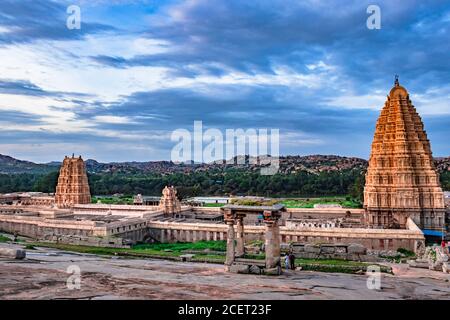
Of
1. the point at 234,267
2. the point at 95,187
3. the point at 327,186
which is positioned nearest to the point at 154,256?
the point at 234,267

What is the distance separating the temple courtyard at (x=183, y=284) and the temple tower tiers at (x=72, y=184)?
60308 millimetres

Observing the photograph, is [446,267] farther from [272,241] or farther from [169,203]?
[169,203]

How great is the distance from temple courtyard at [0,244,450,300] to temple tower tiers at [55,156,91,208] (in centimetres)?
6031

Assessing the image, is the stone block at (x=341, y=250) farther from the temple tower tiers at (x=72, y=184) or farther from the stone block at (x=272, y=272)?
the temple tower tiers at (x=72, y=184)

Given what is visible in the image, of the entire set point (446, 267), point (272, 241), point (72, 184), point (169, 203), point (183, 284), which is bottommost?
point (446, 267)

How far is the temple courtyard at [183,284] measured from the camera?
17422 millimetres

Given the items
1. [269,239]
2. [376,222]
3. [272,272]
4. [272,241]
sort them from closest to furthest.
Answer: [272,272] → [272,241] → [269,239] → [376,222]

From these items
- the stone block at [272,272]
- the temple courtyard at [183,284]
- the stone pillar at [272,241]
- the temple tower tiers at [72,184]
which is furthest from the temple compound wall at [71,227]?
the stone block at [272,272]

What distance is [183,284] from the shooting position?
19.7m

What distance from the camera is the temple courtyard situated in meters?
17.4

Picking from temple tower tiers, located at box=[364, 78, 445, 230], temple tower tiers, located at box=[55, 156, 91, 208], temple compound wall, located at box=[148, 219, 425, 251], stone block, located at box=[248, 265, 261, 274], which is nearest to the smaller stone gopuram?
temple compound wall, located at box=[148, 219, 425, 251]

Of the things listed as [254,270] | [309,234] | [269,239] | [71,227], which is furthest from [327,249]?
[71,227]

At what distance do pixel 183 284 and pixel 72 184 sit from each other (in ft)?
229
